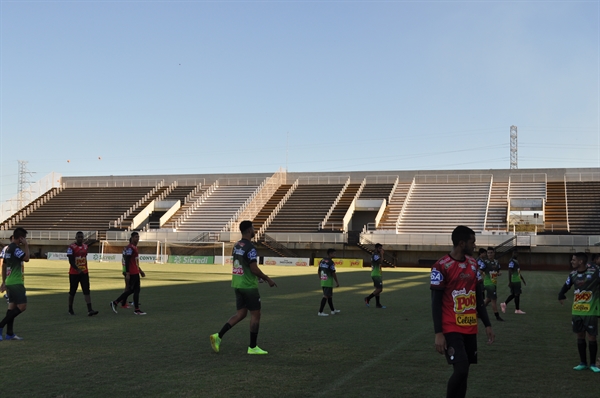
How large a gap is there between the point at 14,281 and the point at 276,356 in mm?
5176

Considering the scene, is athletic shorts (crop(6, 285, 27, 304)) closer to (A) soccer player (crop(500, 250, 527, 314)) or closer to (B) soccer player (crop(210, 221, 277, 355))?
(B) soccer player (crop(210, 221, 277, 355))

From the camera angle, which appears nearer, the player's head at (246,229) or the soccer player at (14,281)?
the player's head at (246,229)

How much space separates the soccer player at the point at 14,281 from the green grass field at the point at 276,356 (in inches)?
19.9

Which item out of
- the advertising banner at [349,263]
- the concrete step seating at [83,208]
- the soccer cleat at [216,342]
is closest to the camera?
Answer: the soccer cleat at [216,342]

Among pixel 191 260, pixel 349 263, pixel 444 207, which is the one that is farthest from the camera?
pixel 444 207

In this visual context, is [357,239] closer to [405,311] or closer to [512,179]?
[512,179]

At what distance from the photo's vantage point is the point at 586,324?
9.33 meters

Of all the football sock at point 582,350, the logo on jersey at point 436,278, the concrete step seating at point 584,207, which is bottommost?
the football sock at point 582,350

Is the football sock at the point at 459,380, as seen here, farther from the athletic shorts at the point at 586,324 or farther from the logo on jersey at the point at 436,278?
the athletic shorts at the point at 586,324

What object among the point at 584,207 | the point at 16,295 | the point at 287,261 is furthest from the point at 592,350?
the point at 584,207

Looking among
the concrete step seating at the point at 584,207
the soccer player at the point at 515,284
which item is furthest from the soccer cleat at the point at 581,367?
the concrete step seating at the point at 584,207

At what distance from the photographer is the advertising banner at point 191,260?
51875 millimetres

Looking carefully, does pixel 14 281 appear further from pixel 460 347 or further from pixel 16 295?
pixel 460 347

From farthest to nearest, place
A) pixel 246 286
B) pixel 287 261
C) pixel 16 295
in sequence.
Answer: pixel 287 261
pixel 16 295
pixel 246 286
